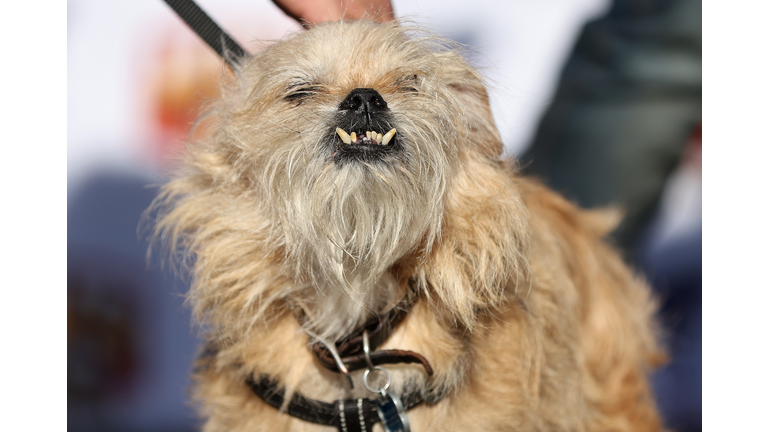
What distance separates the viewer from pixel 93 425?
229 cm

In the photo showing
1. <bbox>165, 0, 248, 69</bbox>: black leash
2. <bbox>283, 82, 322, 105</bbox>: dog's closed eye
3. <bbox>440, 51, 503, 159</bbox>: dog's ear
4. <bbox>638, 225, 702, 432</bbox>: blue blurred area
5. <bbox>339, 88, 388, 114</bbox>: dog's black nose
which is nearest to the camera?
<bbox>339, 88, 388, 114</bbox>: dog's black nose

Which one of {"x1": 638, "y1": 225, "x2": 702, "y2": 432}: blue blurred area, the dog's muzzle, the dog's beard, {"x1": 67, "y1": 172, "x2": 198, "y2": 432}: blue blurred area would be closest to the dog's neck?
→ the dog's beard

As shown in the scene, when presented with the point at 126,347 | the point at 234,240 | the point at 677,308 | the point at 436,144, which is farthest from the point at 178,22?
the point at 677,308

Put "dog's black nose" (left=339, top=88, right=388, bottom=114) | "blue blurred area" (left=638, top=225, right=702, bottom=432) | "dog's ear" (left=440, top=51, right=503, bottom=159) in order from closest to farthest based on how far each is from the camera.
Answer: "dog's black nose" (left=339, top=88, right=388, bottom=114) < "dog's ear" (left=440, top=51, right=503, bottom=159) < "blue blurred area" (left=638, top=225, right=702, bottom=432)

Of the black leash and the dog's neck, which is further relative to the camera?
the black leash

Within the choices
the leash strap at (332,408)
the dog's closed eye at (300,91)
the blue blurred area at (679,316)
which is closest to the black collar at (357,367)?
the leash strap at (332,408)

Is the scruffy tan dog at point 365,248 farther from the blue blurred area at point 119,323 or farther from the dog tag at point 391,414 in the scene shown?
the blue blurred area at point 119,323

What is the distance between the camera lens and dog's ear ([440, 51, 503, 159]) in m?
1.22

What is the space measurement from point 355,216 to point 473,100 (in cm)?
43

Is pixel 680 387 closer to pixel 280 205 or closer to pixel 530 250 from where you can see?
pixel 530 250

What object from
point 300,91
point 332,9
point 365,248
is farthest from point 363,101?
point 332,9

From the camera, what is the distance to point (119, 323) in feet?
7.77

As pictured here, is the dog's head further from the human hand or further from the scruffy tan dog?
the human hand

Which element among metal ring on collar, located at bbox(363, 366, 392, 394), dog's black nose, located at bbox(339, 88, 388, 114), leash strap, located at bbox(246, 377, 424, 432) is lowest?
leash strap, located at bbox(246, 377, 424, 432)
